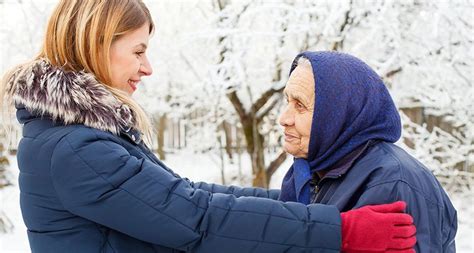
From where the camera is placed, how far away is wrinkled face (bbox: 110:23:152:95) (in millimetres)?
1888

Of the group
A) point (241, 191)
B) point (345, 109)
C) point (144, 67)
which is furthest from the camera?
point (241, 191)

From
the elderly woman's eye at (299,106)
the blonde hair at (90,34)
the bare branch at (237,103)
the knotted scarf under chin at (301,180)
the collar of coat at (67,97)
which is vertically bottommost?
the bare branch at (237,103)

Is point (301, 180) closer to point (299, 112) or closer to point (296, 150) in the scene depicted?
point (296, 150)

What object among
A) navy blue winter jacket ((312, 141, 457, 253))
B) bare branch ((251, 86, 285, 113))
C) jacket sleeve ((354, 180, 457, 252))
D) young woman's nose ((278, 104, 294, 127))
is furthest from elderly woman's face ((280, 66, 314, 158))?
bare branch ((251, 86, 285, 113))

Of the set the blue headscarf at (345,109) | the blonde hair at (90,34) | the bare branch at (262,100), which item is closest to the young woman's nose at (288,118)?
the blue headscarf at (345,109)

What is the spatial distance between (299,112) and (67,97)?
741 millimetres

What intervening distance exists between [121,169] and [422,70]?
6.09m

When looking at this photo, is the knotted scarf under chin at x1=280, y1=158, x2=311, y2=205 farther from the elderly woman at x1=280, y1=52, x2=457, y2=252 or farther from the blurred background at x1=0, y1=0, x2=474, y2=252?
the blurred background at x1=0, y1=0, x2=474, y2=252

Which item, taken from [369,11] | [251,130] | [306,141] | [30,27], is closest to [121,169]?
[306,141]

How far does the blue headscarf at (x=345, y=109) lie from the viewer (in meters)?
1.81

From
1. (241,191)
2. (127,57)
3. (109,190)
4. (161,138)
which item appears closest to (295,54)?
(241,191)

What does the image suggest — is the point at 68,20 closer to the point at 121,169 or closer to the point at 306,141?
the point at 121,169

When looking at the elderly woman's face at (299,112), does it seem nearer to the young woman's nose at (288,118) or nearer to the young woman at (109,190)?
the young woman's nose at (288,118)

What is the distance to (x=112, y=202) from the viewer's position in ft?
5.36
